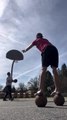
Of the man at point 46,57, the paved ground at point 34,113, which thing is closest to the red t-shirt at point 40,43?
the man at point 46,57

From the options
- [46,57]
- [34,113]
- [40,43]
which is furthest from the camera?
[40,43]

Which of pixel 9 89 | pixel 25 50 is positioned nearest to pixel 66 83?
pixel 9 89

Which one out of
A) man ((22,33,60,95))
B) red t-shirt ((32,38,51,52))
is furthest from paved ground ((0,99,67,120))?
red t-shirt ((32,38,51,52))

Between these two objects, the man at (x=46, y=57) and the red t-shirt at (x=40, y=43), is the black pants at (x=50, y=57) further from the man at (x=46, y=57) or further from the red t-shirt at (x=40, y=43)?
the red t-shirt at (x=40, y=43)

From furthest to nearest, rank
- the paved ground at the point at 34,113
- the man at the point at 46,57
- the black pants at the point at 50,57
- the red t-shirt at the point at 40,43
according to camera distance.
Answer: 1. the red t-shirt at the point at 40,43
2. the black pants at the point at 50,57
3. the man at the point at 46,57
4. the paved ground at the point at 34,113

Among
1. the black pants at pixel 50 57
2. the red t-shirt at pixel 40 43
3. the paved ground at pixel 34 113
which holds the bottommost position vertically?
the paved ground at pixel 34 113

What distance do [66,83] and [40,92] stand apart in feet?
162

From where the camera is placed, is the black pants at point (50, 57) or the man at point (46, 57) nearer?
the man at point (46, 57)

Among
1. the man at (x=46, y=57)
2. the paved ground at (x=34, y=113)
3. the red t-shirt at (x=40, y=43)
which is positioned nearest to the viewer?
the paved ground at (x=34, y=113)

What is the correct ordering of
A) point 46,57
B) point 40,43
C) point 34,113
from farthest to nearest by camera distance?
point 40,43 → point 46,57 → point 34,113

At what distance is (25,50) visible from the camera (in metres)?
10.9

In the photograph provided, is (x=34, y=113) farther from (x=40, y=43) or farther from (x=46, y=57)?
(x=40, y=43)

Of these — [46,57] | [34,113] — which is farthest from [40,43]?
[34,113]

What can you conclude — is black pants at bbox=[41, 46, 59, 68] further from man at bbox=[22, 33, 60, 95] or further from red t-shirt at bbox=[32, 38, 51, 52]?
red t-shirt at bbox=[32, 38, 51, 52]
